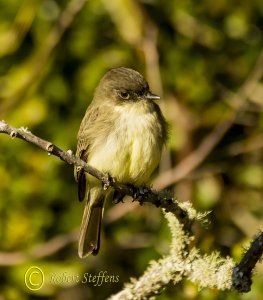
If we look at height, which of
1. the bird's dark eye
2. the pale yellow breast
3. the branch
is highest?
the bird's dark eye

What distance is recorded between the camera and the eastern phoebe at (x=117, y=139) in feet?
Result: 15.5

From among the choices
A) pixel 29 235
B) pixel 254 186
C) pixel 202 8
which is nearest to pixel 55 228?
pixel 29 235

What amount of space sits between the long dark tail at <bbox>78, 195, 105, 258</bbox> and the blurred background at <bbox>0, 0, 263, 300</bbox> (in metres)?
0.20

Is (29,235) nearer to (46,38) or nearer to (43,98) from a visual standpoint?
(43,98)

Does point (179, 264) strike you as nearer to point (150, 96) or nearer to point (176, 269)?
point (176, 269)

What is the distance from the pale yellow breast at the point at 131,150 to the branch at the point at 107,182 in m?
0.10

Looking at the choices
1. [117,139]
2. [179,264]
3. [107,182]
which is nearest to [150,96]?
[117,139]

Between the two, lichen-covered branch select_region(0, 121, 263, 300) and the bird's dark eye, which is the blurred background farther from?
lichen-covered branch select_region(0, 121, 263, 300)

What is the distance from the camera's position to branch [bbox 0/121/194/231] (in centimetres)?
326

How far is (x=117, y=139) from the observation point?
4.79 metres

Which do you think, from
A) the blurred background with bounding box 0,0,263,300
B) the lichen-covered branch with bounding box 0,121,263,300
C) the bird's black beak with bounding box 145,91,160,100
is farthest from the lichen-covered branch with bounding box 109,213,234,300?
the blurred background with bounding box 0,0,263,300

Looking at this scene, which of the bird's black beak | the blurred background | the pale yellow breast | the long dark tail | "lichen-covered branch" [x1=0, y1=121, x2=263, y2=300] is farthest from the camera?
the blurred background

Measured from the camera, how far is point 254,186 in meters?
6.12

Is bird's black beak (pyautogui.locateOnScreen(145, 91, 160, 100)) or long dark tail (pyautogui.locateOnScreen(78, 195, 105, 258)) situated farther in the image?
long dark tail (pyautogui.locateOnScreen(78, 195, 105, 258))
